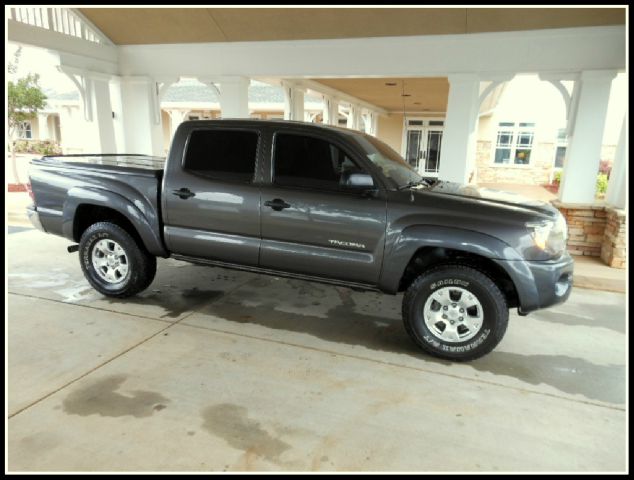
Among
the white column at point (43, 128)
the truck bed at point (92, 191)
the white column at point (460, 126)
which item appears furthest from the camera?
the white column at point (43, 128)

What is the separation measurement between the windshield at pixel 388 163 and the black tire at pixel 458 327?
93 cm

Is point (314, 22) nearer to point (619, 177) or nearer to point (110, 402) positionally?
point (619, 177)

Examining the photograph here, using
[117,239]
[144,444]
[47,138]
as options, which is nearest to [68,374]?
[144,444]

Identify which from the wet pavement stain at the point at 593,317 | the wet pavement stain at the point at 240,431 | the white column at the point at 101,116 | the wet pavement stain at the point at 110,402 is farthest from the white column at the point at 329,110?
the wet pavement stain at the point at 240,431

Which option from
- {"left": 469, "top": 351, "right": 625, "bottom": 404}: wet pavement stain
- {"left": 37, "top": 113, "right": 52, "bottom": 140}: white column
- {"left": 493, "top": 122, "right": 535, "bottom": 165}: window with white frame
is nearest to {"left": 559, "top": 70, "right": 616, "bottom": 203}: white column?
{"left": 469, "top": 351, "right": 625, "bottom": 404}: wet pavement stain

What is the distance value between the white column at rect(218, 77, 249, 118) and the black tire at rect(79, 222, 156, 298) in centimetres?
489

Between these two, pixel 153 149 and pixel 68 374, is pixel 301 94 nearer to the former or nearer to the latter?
pixel 153 149

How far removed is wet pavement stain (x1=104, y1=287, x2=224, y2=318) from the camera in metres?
4.89

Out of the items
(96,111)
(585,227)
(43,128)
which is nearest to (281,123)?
(585,227)

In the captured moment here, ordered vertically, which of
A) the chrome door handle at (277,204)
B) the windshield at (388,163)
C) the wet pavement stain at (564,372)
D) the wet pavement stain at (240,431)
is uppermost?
the windshield at (388,163)

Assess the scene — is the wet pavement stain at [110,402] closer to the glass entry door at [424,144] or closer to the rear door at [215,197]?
the rear door at [215,197]

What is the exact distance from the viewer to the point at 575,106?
7.39 metres

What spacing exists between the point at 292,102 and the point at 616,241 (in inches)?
332

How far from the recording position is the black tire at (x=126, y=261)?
16.3 feet
